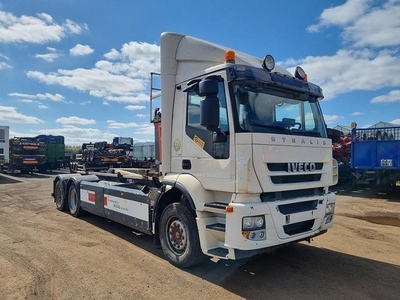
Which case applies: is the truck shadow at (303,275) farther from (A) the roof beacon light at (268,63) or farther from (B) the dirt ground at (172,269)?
(A) the roof beacon light at (268,63)

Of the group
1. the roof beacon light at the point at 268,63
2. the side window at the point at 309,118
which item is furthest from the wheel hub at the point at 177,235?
the roof beacon light at the point at 268,63

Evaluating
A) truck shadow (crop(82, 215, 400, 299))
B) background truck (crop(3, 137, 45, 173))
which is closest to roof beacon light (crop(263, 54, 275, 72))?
truck shadow (crop(82, 215, 400, 299))

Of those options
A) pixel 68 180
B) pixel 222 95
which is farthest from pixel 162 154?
pixel 68 180

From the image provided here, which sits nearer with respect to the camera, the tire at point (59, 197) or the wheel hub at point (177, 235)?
the wheel hub at point (177, 235)

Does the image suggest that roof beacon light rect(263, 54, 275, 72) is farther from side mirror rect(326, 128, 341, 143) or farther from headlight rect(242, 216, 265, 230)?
headlight rect(242, 216, 265, 230)

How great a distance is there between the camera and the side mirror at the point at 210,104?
13.9 ft

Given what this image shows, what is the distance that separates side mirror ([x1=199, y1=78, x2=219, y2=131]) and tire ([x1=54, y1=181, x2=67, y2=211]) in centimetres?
717

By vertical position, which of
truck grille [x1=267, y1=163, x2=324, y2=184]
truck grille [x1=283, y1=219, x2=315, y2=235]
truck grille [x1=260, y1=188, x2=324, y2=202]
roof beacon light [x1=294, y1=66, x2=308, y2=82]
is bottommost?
truck grille [x1=283, y1=219, x2=315, y2=235]

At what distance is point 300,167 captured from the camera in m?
4.67

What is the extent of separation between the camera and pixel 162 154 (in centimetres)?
555

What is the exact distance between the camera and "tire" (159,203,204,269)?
190 inches

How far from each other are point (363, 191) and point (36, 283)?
14050 mm

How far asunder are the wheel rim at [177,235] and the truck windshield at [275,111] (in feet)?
6.27

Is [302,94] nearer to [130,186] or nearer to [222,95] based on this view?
[222,95]
